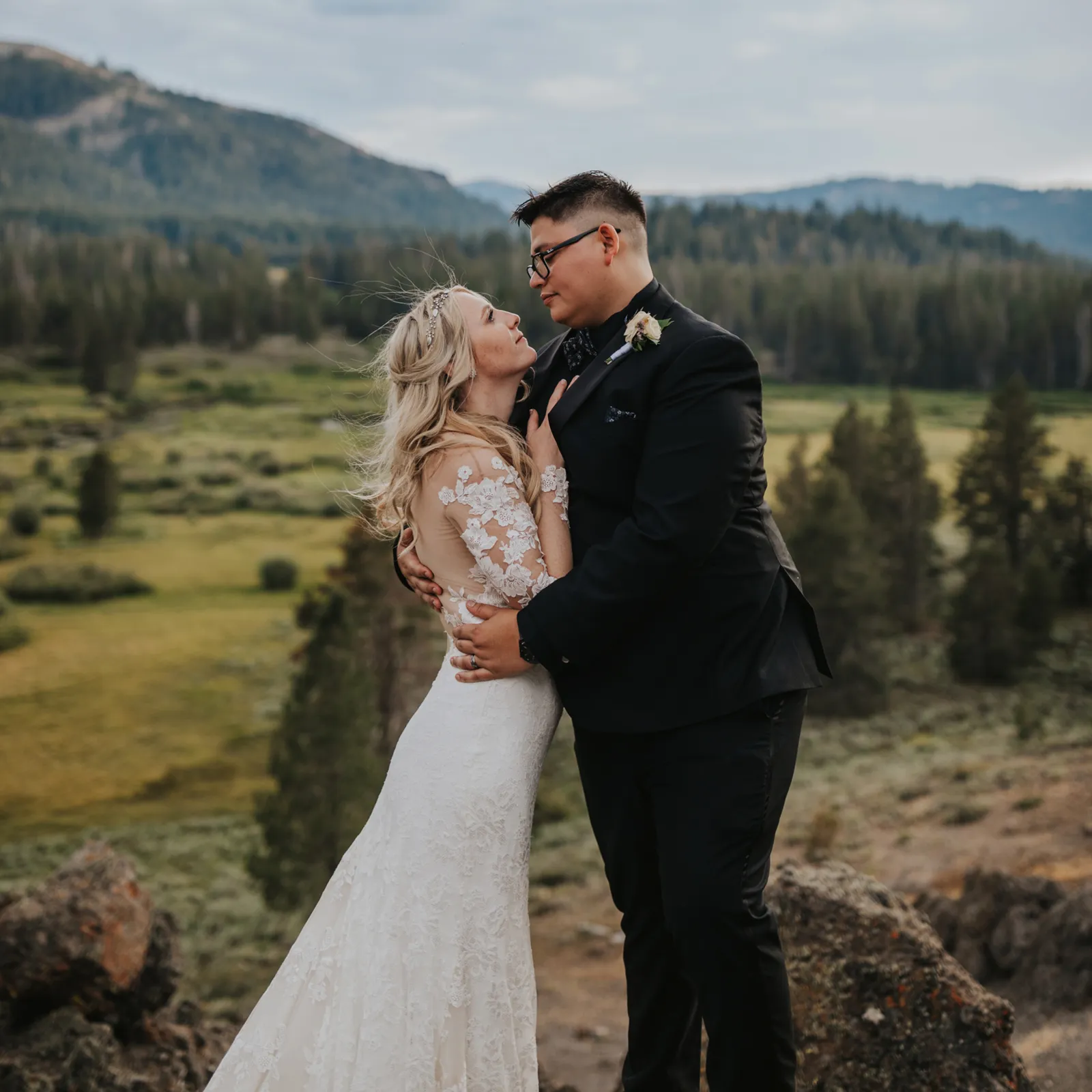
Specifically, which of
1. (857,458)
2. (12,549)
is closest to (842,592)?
(857,458)

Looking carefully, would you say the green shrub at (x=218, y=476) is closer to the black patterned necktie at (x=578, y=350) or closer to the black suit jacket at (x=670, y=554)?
the black patterned necktie at (x=578, y=350)

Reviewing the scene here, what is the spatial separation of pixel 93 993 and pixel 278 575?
4545cm

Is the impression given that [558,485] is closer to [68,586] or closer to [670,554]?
[670,554]

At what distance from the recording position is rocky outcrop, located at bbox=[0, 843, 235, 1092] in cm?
439

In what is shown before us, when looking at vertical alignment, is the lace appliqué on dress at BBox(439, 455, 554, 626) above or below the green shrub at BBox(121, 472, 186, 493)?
above

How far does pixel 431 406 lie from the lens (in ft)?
11.3

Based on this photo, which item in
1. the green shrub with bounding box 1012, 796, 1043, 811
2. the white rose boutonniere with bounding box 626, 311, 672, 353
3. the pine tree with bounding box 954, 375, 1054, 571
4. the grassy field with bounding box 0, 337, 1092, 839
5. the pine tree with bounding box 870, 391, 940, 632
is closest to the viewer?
the white rose boutonniere with bounding box 626, 311, 672, 353

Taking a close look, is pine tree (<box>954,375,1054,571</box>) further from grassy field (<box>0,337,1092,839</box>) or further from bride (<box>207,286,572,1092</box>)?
bride (<box>207,286,572,1092</box>)

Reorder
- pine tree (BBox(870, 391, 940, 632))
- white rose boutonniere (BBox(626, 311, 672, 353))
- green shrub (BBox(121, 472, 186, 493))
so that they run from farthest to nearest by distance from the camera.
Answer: green shrub (BBox(121, 472, 186, 493)), pine tree (BBox(870, 391, 940, 632)), white rose boutonniere (BBox(626, 311, 672, 353))

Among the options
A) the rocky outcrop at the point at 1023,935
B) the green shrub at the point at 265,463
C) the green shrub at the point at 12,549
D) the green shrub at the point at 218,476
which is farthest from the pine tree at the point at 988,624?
the green shrub at the point at 218,476

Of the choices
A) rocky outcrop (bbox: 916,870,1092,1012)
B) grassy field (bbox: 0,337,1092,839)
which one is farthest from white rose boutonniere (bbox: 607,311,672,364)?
rocky outcrop (bbox: 916,870,1092,1012)

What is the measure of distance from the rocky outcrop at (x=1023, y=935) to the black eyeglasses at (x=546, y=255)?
13.2 feet

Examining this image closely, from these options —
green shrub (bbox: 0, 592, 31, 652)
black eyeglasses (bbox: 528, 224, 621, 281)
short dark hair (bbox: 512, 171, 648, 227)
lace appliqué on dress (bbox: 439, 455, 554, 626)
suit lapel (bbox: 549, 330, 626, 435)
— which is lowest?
green shrub (bbox: 0, 592, 31, 652)

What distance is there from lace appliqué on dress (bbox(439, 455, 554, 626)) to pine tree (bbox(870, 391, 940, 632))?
38712 mm
